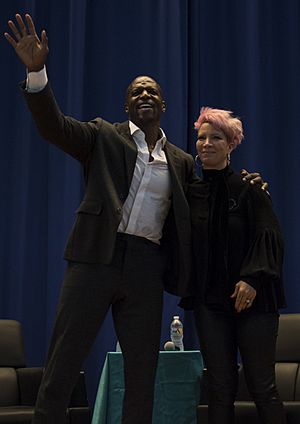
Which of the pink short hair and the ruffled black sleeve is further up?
the pink short hair

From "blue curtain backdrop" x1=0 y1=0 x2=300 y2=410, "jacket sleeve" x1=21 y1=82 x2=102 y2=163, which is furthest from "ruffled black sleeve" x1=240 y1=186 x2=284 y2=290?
"blue curtain backdrop" x1=0 y1=0 x2=300 y2=410

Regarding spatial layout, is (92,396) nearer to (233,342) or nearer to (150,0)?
(233,342)

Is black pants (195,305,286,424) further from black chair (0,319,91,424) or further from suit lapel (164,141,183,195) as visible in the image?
black chair (0,319,91,424)

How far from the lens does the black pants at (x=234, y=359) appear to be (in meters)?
2.55

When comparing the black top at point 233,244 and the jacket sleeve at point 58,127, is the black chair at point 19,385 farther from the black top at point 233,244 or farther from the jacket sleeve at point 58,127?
the jacket sleeve at point 58,127

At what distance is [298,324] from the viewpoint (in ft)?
12.8

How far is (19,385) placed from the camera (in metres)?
3.78

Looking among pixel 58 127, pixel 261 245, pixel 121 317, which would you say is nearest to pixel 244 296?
pixel 261 245

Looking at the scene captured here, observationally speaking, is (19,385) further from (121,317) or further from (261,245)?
(261,245)

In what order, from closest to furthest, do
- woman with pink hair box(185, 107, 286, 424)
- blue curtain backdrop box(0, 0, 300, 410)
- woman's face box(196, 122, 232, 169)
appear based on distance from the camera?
woman with pink hair box(185, 107, 286, 424) < woman's face box(196, 122, 232, 169) < blue curtain backdrop box(0, 0, 300, 410)

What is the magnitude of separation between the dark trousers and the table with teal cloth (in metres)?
1.16

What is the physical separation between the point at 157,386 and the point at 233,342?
1076 millimetres

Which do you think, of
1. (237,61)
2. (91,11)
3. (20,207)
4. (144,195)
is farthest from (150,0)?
(144,195)

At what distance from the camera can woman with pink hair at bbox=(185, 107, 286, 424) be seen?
2566mm
